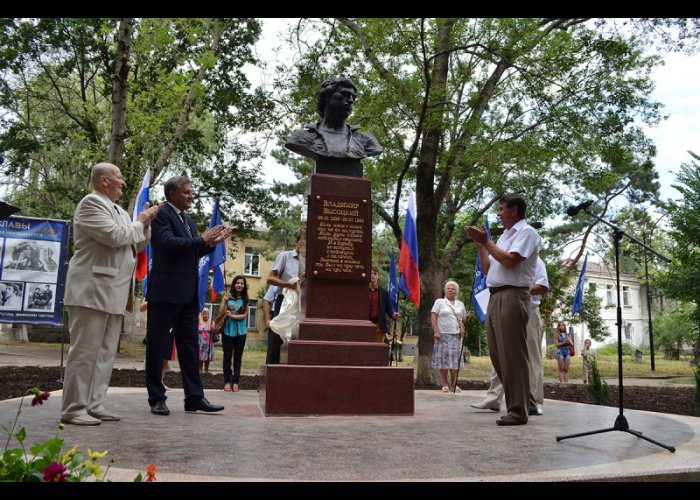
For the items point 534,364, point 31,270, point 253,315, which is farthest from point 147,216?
point 253,315

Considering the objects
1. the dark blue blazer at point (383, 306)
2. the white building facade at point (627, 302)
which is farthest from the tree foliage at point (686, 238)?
the white building facade at point (627, 302)

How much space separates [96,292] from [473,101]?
1076cm

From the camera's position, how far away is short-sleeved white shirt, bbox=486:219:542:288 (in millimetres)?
5270

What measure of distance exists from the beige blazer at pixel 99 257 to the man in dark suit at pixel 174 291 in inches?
17.4

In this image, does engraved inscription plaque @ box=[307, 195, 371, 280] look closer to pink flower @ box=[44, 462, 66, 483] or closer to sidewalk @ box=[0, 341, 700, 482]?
sidewalk @ box=[0, 341, 700, 482]

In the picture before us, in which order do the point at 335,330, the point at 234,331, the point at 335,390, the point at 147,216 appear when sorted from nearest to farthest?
the point at 147,216 → the point at 335,390 → the point at 335,330 → the point at 234,331

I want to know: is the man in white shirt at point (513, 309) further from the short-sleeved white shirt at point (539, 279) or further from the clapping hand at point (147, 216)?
the clapping hand at point (147, 216)

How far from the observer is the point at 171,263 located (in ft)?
18.1

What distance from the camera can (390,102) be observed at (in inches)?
479

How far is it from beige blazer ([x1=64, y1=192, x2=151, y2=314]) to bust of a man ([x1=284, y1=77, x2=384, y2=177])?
2.28 meters

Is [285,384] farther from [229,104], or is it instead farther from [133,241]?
[229,104]

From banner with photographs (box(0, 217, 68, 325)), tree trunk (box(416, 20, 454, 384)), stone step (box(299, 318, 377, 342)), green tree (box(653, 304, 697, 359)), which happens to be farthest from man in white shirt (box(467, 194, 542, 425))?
green tree (box(653, 304, 697, 359))

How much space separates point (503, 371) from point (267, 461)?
250 centimetres

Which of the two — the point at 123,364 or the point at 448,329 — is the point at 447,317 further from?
the point at 123,364
